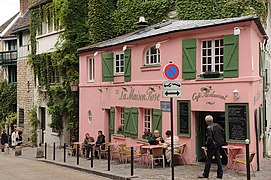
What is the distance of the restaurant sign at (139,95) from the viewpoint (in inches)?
669

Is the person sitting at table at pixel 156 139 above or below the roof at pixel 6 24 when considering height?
below

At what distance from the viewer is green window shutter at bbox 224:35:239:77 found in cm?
1374

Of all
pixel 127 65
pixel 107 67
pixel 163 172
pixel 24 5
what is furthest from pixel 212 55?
pixel 24 5

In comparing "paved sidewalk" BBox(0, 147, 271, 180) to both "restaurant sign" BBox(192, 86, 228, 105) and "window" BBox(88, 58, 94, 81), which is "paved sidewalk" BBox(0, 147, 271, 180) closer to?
"restaurant sign" BBox(192, 86, 228, 105)

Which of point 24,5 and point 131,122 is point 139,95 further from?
point 24,5

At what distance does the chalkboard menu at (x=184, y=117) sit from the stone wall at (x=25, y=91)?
20962 mm

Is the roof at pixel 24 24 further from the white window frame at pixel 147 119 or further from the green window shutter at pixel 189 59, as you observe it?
the green window shutter at pixel 189 59

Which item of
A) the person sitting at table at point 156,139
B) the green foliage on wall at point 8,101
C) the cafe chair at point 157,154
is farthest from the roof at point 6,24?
the cafe chair at point 157,154

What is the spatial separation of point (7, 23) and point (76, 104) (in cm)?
2199

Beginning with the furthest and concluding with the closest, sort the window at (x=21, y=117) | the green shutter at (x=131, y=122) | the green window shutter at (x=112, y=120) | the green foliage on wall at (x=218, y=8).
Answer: the window at (x=21, y=117) < the green window shutter at (x=112, y=120) < the green foliage on wall at (x=218, y=8) < the green shutter at (x=131, y=122)

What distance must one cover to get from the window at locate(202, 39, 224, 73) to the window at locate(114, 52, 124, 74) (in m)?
5.59

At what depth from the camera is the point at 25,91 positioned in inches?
1411

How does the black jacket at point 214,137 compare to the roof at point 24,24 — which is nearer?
the black jacket at point 214,137

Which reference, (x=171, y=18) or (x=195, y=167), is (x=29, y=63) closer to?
(x=171, y=18)
